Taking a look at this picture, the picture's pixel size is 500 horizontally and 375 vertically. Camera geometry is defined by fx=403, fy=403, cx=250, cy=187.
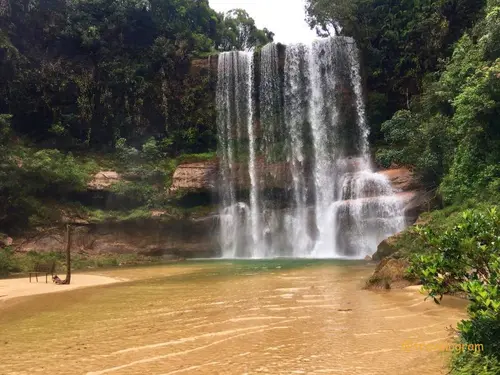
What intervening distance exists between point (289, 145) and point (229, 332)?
26641 millimetres

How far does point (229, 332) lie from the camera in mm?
6316

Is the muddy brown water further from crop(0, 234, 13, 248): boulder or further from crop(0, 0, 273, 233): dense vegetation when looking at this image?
crop(0, 0, 273, 233): dense vegetation

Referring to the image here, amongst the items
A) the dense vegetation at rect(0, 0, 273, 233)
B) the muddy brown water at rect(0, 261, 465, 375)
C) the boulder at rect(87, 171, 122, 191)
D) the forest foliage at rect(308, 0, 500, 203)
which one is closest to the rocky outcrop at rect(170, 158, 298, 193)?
the dense vegetation at rect(0, 0, 273, 233)

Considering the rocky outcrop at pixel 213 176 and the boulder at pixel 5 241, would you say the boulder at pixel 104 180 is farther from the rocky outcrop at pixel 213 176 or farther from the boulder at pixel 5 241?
the boulder at pixel 5 241

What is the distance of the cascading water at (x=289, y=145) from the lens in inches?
1123

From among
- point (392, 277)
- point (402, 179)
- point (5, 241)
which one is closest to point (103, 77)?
point (5, 241)

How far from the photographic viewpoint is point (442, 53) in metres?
28.9

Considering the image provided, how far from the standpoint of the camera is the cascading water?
28516 mm

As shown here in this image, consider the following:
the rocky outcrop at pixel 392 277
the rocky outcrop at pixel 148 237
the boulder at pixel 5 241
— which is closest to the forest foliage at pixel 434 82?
the rocky outcrop at pixel 392 277

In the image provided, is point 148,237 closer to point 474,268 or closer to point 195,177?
point 195,177

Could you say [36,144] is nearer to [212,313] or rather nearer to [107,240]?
[107,240]

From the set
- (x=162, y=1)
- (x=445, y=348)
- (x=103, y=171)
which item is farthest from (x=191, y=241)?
(x=445, y=348)

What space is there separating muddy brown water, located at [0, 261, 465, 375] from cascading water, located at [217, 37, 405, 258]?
58.4 feet

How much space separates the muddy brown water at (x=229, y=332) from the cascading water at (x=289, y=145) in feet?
58.4
